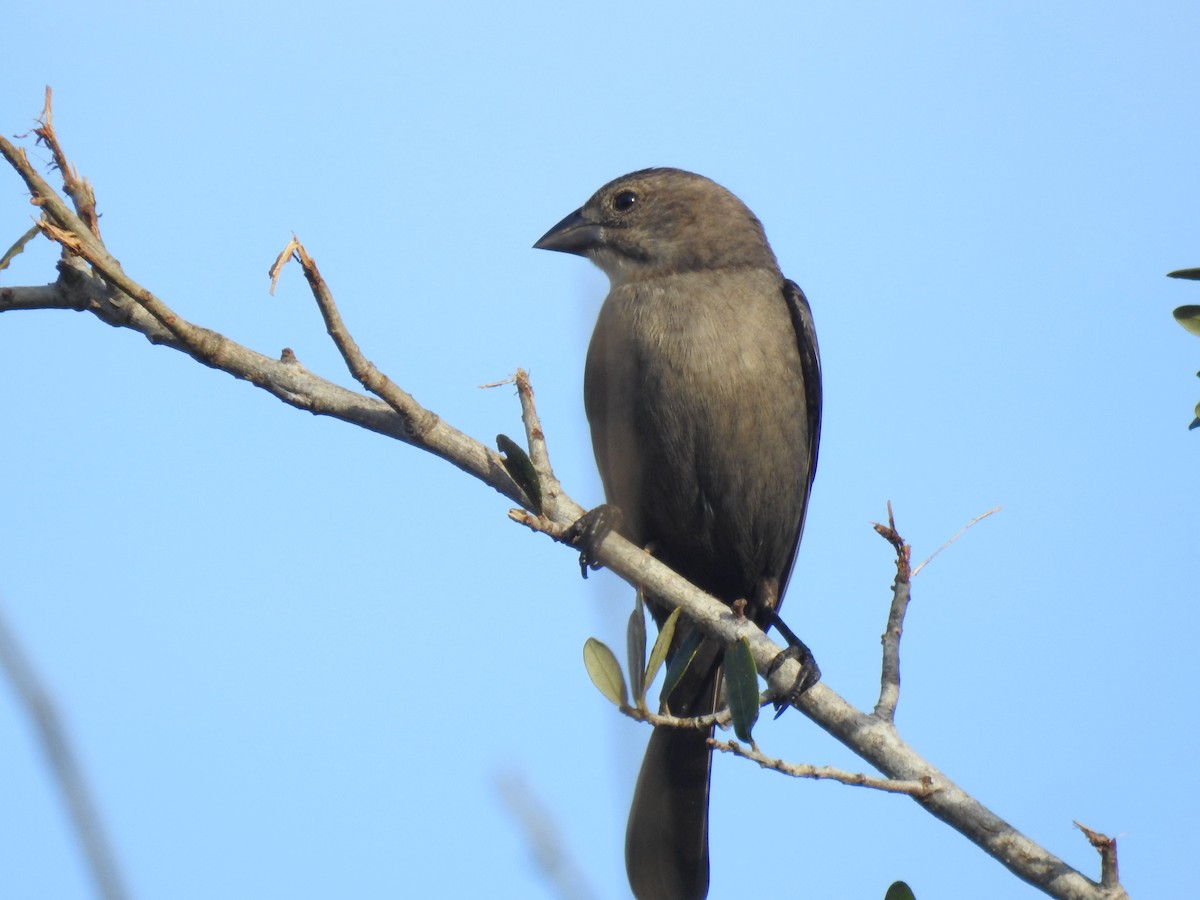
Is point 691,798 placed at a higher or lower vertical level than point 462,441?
lower

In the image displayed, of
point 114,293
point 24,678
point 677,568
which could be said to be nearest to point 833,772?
point 24,678

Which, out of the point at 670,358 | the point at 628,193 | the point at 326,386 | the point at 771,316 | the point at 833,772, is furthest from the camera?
the point at 628,193

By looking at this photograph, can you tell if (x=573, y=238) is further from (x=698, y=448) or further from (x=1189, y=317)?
(x=1189, y=317)

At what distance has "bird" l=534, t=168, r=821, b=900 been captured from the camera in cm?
493

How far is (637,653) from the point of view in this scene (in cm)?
334

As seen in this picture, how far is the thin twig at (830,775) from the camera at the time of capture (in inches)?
114

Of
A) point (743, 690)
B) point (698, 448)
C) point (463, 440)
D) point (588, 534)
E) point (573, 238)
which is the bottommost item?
point (743, 690)

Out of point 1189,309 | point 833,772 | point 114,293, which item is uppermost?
point 114,293

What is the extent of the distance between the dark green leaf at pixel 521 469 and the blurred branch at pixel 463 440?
22 millimetres

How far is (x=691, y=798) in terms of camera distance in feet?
16.7

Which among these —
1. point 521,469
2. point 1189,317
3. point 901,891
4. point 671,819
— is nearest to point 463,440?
point 521,469

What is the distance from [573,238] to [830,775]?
366 centimetres

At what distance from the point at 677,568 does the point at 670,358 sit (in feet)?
3.01

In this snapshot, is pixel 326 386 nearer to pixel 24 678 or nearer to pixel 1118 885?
pixel 24 678
